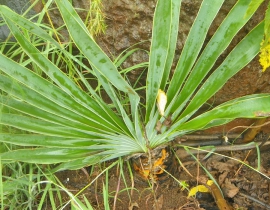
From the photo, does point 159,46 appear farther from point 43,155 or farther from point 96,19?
point 43,155

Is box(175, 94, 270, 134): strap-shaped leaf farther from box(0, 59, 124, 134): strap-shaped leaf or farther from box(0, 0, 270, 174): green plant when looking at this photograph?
box(0, 59, 124, 134): strap-shaped leaf

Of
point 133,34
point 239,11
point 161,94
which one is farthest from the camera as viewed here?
point 133,34

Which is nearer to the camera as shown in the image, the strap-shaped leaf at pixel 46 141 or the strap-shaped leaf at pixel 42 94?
the strap-shaped leaf at pixel 42 94

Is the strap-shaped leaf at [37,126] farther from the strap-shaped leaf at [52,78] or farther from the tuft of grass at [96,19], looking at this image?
the tuft of grass at [96,19]

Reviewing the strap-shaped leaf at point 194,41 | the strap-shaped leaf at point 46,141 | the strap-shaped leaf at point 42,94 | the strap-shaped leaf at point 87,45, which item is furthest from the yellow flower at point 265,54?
the strap-shaped leaf at point 46,141

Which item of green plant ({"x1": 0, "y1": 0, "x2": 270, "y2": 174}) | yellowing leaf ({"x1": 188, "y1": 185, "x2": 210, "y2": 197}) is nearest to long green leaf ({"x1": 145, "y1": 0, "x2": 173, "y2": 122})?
green plant ({"x1": 0, "y1": 0, "x2": 270, "y2": 174})

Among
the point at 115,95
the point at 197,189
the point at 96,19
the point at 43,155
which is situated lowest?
the point at 197,189

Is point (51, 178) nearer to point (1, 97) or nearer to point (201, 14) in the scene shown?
point (1, 97)

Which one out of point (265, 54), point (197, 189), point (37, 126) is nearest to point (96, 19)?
point (37, 126)

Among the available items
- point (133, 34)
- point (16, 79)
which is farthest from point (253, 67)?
point (16, 79)
